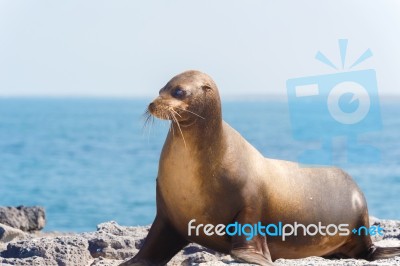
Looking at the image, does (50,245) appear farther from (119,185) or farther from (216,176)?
(119,185)

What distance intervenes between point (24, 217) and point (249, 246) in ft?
14.4

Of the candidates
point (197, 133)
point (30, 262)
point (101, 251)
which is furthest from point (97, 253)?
point (197, 133)

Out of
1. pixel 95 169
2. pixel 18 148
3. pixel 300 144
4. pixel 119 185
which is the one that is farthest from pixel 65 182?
pixel 18 148

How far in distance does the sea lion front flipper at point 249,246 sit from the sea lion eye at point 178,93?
1.02m

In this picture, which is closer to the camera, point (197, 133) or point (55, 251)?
point (197, 133)

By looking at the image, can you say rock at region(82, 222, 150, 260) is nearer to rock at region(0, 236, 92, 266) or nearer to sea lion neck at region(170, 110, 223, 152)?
rock at region(0, 236, 92, 266)

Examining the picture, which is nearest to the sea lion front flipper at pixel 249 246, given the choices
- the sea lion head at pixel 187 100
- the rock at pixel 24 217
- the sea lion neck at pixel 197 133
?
the sea lion neck at pixel 197 133

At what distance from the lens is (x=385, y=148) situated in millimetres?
54406

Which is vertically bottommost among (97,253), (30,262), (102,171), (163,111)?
(102,171)

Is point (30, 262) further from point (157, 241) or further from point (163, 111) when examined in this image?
point (163, 111)

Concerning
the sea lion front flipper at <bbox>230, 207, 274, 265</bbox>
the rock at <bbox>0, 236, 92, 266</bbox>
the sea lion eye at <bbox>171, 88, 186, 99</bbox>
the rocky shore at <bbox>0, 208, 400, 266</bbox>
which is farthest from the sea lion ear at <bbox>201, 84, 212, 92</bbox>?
the rock at <bbox>0, 236, 92, 266</bbox>

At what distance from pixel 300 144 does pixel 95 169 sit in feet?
42.5

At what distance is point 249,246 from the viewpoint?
7688 millimetres
